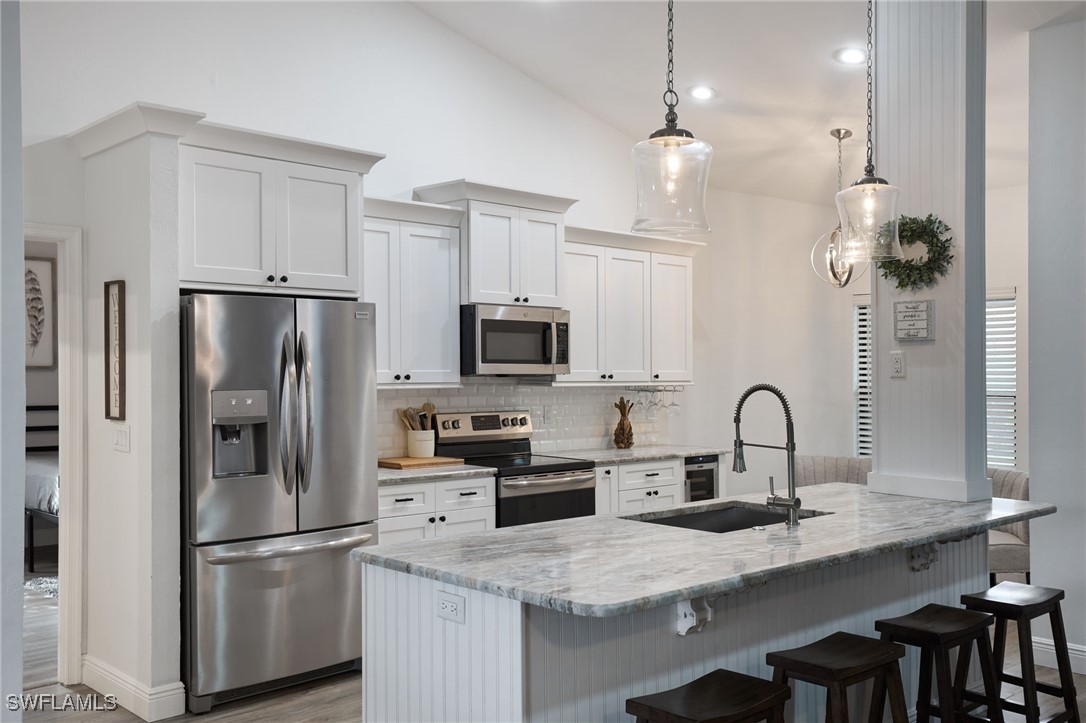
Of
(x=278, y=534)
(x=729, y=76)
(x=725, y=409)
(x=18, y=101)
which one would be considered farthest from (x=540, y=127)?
(x=18, y=101)

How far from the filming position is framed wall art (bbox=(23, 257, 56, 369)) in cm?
669

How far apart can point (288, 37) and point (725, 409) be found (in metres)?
4.26

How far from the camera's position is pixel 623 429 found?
6488 millimetres

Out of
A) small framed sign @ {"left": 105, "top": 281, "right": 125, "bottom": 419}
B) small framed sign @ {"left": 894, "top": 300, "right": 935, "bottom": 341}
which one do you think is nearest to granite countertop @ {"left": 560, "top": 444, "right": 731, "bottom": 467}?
small framed sign @ {"left": 894, "top": 300, "right": 935, "bottom": 341}

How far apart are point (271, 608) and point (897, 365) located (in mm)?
2927

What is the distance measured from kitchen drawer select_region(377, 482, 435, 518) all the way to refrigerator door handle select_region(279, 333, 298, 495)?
562mm

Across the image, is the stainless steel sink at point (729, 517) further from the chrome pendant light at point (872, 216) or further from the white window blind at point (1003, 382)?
the white window blind at point (1003, 382)

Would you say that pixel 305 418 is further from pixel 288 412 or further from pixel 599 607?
pixel 599 607

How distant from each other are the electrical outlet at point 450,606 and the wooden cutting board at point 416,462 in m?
2.50

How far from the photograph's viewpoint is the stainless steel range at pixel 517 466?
201 inches

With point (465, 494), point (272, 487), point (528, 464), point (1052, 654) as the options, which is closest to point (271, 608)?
point (272, 487)

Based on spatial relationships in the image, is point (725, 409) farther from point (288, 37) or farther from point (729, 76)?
point (288, 37)

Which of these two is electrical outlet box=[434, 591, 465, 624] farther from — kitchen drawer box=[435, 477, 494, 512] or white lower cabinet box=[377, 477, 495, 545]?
kitchen drawer box=[435, 477, 494, 512]

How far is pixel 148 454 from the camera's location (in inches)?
150
